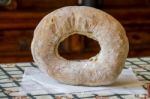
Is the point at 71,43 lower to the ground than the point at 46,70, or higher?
lower

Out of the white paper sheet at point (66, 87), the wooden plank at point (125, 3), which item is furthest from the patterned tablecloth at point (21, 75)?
the wooden plank at point (125, 3)

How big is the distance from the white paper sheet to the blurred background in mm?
1090

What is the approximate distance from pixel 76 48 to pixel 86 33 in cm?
126

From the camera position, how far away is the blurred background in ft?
7.67

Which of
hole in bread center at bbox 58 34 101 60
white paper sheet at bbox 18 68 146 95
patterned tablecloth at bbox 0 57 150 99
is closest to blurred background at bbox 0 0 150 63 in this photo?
hole in bread center at bbox 58 34 101 60

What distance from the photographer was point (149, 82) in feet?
4.02

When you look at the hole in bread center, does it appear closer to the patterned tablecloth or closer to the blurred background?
the blurred background

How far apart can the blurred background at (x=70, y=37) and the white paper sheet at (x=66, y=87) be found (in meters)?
1.09

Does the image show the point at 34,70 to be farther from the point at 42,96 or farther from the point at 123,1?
the point at 123,1

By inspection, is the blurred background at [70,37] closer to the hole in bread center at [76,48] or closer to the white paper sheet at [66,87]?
the hole in bread center at [76,48]

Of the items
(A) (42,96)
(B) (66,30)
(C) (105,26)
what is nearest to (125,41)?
(C) (105,26)

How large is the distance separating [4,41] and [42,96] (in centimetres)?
131

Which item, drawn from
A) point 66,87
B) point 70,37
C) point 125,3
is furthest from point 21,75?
point 125,3

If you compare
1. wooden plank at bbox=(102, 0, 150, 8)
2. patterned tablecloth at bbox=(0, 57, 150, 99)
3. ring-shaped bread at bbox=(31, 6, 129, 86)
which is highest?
ring-shaped bread at bbox=(31, 6, 129, 86)
